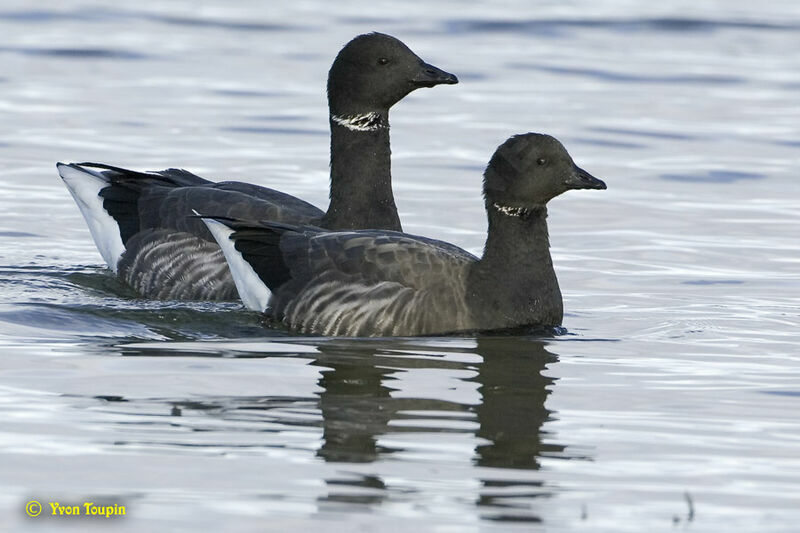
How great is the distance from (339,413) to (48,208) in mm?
8331

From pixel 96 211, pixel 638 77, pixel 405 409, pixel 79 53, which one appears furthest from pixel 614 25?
pixel 405 409

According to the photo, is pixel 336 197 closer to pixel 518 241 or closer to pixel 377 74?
pixel 377 74

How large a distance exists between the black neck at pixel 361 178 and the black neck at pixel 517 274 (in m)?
1.49

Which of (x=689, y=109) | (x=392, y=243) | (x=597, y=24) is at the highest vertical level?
(x=597, y=24)

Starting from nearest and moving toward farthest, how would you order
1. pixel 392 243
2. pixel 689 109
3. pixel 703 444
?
1. pixel 703 444
2. pixel 392 243
3. pixel 689 109

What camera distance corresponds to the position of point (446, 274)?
447 inches

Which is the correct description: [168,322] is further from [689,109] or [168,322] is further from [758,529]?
[689,109]

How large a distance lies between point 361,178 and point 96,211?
253 centimetres

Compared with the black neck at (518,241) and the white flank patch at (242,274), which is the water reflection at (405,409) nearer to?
the black neck at (518,241)

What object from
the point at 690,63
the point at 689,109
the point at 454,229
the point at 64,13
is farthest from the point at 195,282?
the point at 64,13

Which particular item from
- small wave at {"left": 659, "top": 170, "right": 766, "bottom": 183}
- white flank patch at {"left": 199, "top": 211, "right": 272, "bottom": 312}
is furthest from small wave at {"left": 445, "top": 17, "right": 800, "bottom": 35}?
white flank patch at {"left": 199, "top": 211, "right": 272, "bottom": 312}

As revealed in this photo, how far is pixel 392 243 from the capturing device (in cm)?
1148

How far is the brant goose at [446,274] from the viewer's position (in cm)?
1127

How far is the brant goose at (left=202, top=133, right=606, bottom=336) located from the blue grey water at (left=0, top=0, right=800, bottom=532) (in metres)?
0.25
